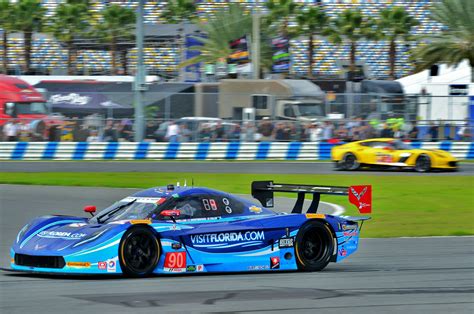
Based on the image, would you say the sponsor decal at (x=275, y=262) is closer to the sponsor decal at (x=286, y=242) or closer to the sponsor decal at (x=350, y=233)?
the sponsor decal at (x=286, y=242)

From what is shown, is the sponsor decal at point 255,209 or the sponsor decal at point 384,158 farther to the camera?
the sponsor decal at point 384,158

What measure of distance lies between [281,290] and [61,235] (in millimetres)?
2395

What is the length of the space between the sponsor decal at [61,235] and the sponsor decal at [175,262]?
90cm

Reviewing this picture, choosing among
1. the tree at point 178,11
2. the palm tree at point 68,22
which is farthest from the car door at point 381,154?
the tree at point 178,11

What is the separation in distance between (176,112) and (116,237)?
24.2 meters

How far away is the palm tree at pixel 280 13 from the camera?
54.3 meters

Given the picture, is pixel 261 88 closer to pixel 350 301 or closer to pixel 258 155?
pixel 258 155

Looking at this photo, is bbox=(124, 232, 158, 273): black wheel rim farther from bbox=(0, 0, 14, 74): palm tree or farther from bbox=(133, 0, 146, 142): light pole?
bbox=(0, 0, 14, 74): palm tree

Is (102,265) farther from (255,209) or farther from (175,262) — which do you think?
(255,209)

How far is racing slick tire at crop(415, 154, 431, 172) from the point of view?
87.7 ft

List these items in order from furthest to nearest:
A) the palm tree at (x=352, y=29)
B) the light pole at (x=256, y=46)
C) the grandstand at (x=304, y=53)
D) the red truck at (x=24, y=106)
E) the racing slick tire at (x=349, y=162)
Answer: the palm tree at (x=352, y=29) < the grandstand at (x=304, y=53) < the light pole at (x=256, y=46) < the red truck at (x=24, y=106) < the racing slick tire at (x=349, y=162)

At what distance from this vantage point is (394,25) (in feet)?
170

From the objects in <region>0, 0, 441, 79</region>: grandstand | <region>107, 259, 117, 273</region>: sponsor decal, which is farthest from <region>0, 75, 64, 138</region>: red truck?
<region>107, 259, 117, 273</region>: sponsor decal

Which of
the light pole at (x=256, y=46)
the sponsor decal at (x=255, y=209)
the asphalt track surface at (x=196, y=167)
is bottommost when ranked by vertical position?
the asphalt track surface at (x=196, y=167)
